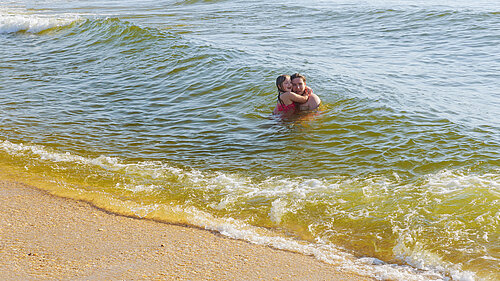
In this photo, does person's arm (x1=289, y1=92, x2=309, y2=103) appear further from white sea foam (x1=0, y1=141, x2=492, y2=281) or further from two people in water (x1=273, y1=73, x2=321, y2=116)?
Answer: white sea foam (x1=0, y1=141, x2=492, y2=281)

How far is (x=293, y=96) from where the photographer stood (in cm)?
916

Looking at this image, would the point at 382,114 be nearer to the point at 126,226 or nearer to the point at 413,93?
the point at 413,93

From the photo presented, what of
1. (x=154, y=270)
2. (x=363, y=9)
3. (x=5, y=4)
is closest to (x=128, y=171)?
(x=154, y=270)

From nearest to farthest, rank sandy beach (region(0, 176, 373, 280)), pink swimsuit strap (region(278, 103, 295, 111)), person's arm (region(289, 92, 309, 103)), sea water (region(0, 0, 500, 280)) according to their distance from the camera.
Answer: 1. sandy beach (region(0, 176, 373, 280))
2. sea water (region(0, 0, 500, 280))
3. person's arm (region(289, 92, 309, 103))
4. pink swimsuit strap (region(278, 103, 295, 111))

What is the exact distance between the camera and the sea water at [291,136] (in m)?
5.36

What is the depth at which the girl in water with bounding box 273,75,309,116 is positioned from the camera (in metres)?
9.16

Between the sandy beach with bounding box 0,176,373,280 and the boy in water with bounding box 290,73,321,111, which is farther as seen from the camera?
the boy in water with bounding box 290,73,321,111

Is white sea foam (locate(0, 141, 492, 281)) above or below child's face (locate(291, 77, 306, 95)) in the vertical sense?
below

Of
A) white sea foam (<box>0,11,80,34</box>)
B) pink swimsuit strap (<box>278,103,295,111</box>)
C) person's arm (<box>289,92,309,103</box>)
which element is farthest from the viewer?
white sea foam (<box>0,11,80,34</box>)

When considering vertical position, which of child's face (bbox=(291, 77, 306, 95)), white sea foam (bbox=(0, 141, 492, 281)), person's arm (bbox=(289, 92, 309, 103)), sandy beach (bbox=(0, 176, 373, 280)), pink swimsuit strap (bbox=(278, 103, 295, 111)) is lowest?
white sea foam (bbox=(0, 141, 492, 281))

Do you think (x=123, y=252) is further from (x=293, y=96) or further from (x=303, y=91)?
(x=303, y=91)

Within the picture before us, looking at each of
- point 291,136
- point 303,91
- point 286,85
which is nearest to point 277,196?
point 291,136

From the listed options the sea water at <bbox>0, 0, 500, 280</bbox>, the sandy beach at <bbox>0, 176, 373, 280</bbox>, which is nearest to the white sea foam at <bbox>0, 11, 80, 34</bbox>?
the sea water at <bbox>0, 0, 500, 280</bbox>

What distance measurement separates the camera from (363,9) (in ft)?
71.4
